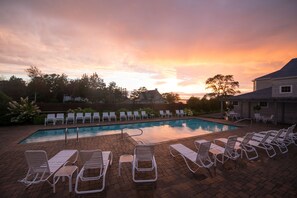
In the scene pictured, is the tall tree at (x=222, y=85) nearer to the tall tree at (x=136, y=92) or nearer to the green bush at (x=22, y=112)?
the tall tree at (x=136, y=92)

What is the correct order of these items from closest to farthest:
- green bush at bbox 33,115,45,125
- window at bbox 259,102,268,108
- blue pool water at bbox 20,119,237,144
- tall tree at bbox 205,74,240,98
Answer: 1. blue pool water at bbox 20,119,237,144
2. green bush at bbox 33,115,45,125
3. window at bbox 259,102,268,108
4. tall tree at bbox 205,74,240,98

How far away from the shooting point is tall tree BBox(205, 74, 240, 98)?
2883 centimetres

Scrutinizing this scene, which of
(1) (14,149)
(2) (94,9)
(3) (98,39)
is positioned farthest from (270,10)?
(1) (14,149)

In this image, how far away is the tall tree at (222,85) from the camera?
28.8m

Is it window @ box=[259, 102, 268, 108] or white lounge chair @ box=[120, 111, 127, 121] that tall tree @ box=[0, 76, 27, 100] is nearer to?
white lounge chair @ box=[120, 111, 127, 121]

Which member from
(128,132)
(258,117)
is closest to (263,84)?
(258,117)

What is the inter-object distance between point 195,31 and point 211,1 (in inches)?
60.8

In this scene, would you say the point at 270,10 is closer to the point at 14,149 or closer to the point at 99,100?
the point at 14,149

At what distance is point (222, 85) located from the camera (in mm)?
29359

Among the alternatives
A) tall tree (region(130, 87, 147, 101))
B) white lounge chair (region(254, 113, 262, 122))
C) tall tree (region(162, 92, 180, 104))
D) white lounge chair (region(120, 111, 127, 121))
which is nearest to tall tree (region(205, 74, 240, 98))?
tall tree (region(162, 92, 180, 104))

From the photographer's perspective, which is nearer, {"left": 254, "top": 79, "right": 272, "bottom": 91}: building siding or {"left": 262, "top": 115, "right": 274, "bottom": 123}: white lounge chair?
{"left": 262, "top": 115, "right": 274, "bottom": 123}: white lounge chair

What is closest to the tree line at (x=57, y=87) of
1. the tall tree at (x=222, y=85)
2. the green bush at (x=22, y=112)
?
the green bush at (x=22, y=112)

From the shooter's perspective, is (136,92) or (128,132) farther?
(136,92)

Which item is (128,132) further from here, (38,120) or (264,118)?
(264,118)
